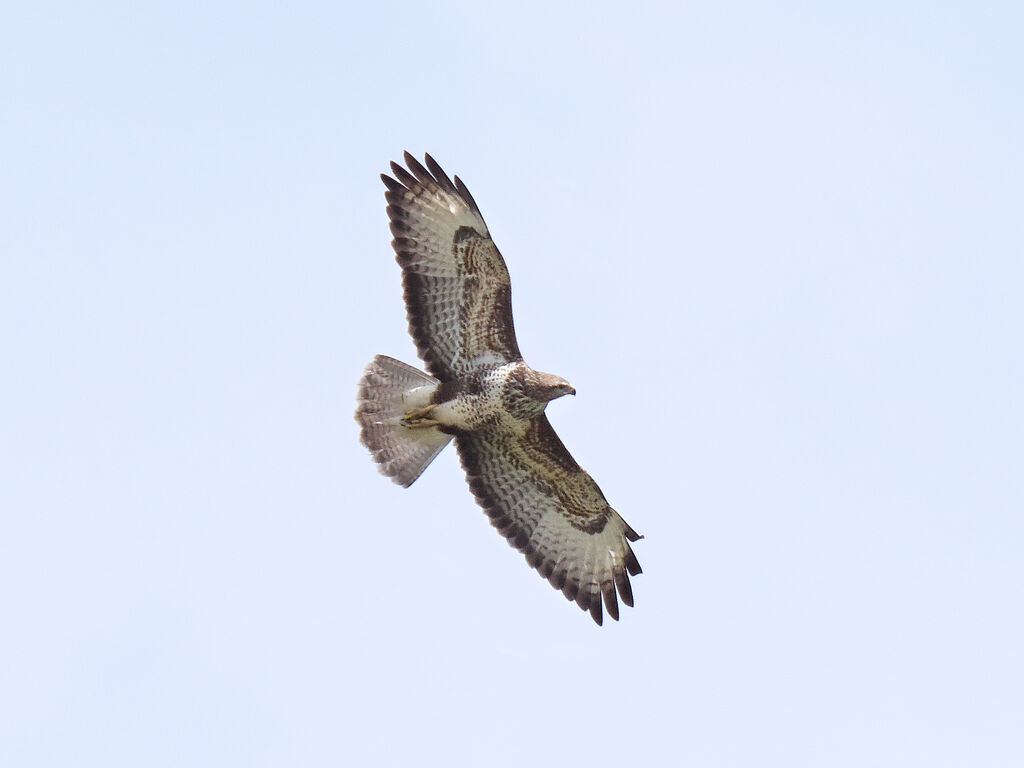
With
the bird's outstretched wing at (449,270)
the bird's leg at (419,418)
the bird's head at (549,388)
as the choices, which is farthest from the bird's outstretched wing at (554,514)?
the bird's outstretched wing at (449,270)

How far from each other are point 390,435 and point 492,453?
2.68ft

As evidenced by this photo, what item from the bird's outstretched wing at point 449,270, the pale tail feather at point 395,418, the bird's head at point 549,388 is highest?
the bird's outstretched wing at point 449,270

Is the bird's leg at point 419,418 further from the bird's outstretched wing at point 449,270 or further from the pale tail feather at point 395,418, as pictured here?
the bird's outstretched wing at point 449,270

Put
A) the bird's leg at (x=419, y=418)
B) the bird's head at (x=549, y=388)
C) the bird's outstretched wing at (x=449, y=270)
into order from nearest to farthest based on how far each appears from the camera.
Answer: the bird's head at (x=549, y=388), the bird's outstretched wing at (x=449, y=270), the bird's leg at (x=419, y=418)

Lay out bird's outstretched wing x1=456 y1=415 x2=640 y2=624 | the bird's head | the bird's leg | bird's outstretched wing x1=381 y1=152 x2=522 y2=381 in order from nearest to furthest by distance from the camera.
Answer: the bird's head
bird's outstretched wing x1=381 y1=152 x2=522 y2=381
the bird's leg
bird's outstretched wing x1=456 y1=415 x2=640 y2=624

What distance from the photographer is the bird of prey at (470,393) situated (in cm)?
1211

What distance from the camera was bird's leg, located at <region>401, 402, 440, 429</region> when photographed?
40.5ft

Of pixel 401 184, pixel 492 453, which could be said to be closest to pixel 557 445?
pixel 492 453

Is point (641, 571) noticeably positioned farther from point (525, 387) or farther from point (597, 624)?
point (525, 387)

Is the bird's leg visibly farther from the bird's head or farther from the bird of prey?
the bird's head

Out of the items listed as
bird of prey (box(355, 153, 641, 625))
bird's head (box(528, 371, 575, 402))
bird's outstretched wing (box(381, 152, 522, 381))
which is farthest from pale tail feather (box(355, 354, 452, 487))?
bird's head (box(528, 371, 575, 402))

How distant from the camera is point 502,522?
12992 millimetres

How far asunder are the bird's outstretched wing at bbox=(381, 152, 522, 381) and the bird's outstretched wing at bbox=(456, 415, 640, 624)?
0.75 m

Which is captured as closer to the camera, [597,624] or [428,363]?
[428,363]
